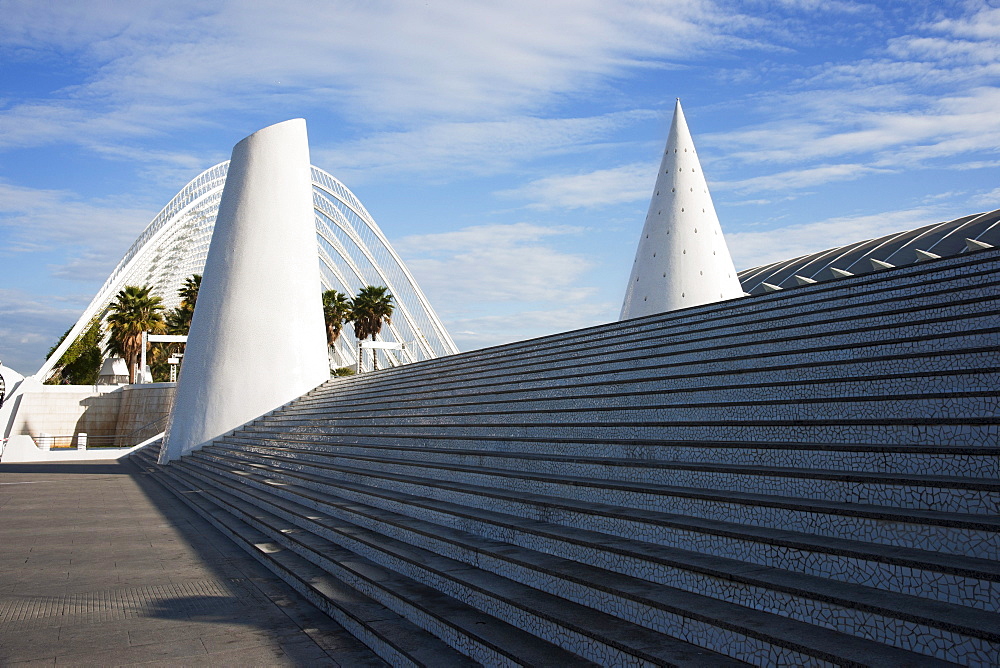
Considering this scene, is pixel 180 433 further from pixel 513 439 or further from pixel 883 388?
pixel 883 388

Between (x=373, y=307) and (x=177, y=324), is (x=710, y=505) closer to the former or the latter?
(x=373, y=307)

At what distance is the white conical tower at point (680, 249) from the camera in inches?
623

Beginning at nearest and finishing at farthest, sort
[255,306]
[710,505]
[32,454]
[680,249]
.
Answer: [710,505] < [680,249] < [255,306] < [32,454]

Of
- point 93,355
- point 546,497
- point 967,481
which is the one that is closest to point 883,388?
point 967,481

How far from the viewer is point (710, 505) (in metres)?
3.99

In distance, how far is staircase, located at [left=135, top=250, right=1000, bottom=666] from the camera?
2881 millimetres

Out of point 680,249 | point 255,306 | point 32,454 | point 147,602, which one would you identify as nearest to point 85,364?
point 32,454

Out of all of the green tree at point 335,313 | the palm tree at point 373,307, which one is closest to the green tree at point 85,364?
the green tree at point 335,313

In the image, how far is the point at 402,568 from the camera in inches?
209

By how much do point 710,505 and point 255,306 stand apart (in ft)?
56.6

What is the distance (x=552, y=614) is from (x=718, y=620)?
97cm

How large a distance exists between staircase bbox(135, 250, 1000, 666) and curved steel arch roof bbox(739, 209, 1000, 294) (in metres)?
14.3

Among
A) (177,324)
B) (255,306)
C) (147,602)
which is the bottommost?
(147,602)

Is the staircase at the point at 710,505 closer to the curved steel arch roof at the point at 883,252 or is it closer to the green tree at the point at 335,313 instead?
the curved steel arch roof at the point at 883,252
